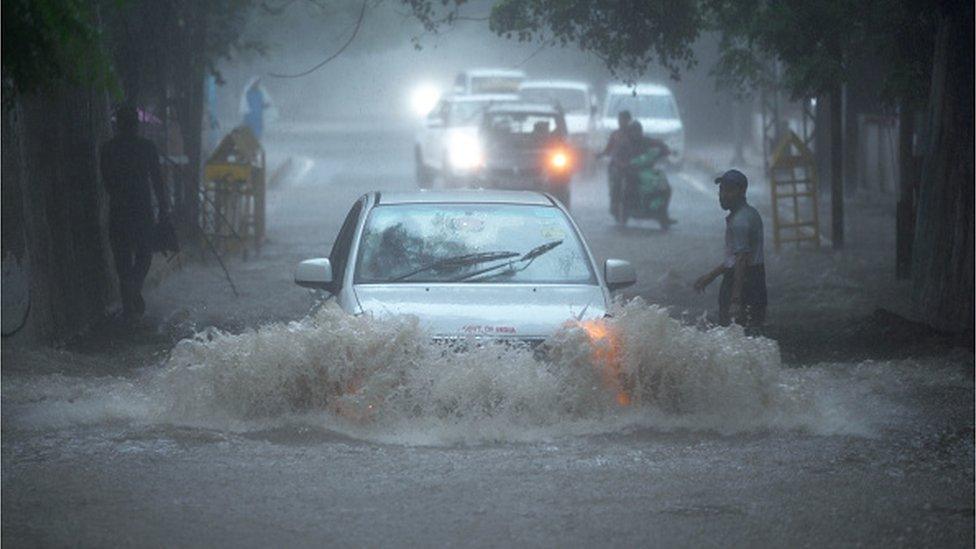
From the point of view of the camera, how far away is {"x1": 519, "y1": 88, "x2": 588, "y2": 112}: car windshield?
43.2m

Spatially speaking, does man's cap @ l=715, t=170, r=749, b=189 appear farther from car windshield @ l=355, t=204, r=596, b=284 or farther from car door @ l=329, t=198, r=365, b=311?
car door @ l=329, t=198, r=365, b=311

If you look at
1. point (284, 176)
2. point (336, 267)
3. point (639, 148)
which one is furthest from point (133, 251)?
point (284, 176)

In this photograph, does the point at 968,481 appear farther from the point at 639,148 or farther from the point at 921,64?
the point at 639,148

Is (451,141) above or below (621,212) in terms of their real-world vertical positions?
above

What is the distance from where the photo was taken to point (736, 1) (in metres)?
17.0

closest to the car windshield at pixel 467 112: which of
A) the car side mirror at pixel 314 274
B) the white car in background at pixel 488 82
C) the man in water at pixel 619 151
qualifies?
the man in water at pixel 619 151

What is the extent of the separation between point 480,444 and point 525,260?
1.84 meters

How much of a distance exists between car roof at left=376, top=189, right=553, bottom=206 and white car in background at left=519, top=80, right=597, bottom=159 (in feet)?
96.2

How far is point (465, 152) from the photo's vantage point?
30734 millimetres

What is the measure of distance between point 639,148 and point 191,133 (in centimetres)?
745

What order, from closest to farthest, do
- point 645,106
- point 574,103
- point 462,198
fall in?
point 462,198, point 574,103, point 645,106

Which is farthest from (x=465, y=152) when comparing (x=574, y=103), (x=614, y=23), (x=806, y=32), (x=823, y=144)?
(x=806, y=32)

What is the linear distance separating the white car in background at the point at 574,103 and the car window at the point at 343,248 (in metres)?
29.5

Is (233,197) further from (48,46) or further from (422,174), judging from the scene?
(422,174)
